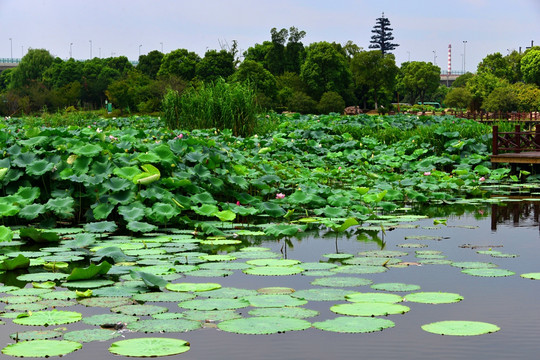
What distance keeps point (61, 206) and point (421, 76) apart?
76308 mm

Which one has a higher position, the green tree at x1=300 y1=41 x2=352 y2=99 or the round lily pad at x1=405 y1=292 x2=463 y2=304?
the green tree at x1=300 y1=41 x2=352 y2=99

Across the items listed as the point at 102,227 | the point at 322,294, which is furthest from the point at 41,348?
the point at 102,227

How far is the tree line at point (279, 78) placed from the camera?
152 ft

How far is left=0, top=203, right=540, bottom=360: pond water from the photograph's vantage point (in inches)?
132

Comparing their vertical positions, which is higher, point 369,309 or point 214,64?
point 214,64

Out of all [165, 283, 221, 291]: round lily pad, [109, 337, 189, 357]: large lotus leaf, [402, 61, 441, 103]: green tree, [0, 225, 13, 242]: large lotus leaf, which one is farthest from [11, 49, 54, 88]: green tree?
[109, 337, 189, 357]: large lotus leaf

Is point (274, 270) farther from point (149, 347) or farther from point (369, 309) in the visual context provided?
point (149, 347)

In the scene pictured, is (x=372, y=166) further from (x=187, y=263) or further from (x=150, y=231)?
(x=187, y=263)

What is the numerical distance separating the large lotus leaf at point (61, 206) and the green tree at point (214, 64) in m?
47.5

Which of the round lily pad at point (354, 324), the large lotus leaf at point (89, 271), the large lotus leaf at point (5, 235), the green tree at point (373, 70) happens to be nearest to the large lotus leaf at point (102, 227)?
the large lotus leaf at point (5, 235)

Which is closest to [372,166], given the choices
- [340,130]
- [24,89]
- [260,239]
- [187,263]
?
[340,130]

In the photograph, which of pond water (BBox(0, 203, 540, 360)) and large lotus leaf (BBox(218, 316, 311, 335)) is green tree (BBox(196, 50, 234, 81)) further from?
large lotus leaf (BBox(218, 316, 311, 335))

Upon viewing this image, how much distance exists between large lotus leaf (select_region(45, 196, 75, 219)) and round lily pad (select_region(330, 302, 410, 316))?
377cm

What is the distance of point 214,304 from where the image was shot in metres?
4.12
